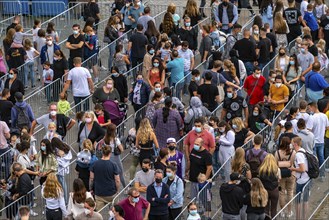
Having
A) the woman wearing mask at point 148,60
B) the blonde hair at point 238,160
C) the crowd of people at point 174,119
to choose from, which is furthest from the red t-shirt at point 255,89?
the blonde hair at point 238,160

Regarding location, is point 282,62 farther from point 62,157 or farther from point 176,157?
point 62,157

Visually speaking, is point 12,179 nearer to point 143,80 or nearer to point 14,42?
point 143,80

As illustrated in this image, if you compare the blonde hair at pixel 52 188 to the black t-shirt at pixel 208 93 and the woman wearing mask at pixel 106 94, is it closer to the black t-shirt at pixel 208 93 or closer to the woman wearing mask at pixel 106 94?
the woman wearing mask at pixel 106 94

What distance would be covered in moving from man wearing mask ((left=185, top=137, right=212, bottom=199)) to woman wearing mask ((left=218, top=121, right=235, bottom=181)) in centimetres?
83

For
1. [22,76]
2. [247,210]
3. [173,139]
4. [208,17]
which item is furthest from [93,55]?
[247,210]

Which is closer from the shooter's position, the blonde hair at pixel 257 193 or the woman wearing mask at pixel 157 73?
the blonde hair at pixel 257 193

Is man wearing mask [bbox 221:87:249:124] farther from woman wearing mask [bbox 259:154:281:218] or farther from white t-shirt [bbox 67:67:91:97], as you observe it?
white t-shirt [bbox 67:67:91:97]

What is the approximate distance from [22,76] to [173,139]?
8.02 m

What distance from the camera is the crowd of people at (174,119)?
69.6 feet

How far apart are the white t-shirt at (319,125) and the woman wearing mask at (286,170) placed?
6.23 ft

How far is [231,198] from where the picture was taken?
816 inches

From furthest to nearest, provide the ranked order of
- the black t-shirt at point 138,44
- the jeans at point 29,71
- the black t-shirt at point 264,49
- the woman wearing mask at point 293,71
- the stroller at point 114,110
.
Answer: the jeans at point 29,71
the black t-shirt at point 138,44
the black t-shirt at point 264,49
the woman wearing mask at point 293,71
the stroller at point 114,110

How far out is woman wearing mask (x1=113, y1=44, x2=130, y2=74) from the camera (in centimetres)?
2777

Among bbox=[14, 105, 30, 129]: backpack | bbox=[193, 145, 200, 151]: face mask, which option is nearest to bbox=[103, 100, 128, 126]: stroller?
bbox=[14, 105, 30, 129]: backpack
